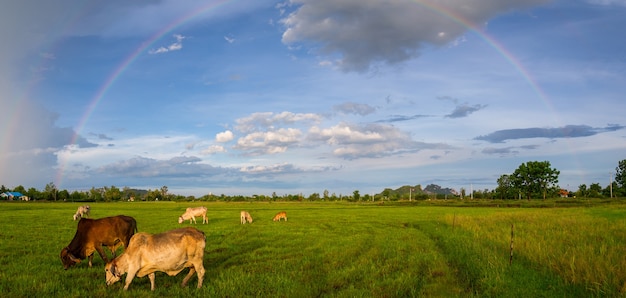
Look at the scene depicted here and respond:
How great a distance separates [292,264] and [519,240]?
40.3ft

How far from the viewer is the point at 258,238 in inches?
995

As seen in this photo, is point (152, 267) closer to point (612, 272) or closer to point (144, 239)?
point (144, 239)

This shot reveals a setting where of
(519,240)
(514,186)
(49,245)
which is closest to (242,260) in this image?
(49,245)

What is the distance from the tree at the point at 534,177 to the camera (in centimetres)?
13262

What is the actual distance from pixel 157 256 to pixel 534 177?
481 feet

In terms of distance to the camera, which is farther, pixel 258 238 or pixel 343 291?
pixel 258 238

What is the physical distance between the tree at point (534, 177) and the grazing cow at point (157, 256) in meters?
143

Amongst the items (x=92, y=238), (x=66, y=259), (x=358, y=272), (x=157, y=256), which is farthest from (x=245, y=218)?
(x=157, y=256)

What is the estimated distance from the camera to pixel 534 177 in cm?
13438

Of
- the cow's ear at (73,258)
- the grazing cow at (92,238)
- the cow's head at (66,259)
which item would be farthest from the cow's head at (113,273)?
the cow's head at (66,259)

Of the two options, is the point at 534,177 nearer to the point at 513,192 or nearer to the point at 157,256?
the point at 513,192

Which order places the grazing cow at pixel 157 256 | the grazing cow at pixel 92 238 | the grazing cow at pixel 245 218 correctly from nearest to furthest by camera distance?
the grazing cow at pixel 157 256, the grazing cow at pixel 92 238, the grazing cow at pixel 245 218

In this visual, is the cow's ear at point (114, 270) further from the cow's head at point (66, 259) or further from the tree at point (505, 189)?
the tree at point (505, 189)

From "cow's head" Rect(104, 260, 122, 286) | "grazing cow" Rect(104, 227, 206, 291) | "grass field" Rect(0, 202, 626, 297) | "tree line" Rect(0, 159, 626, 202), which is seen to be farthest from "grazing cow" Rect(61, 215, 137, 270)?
"tree line" Rect(0, 159, 626, 202)
